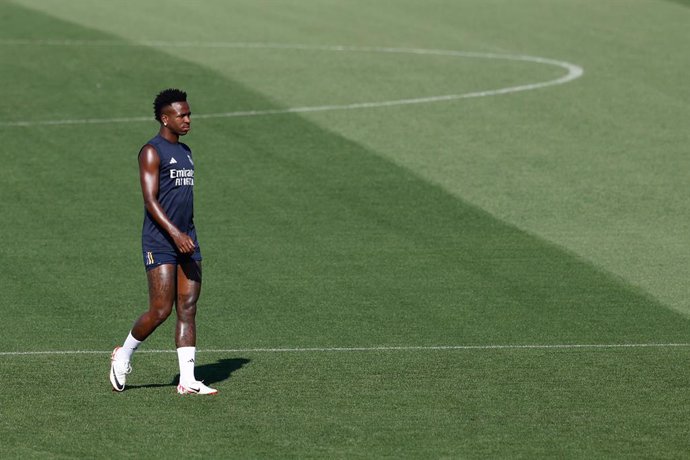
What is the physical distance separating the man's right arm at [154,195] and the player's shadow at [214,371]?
127 centimetres

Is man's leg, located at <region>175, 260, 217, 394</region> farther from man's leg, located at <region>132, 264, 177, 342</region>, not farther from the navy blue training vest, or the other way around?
the navy blue training vest

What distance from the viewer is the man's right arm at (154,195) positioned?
11.8 meters

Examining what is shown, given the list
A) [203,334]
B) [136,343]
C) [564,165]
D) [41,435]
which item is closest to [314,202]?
[564,165]

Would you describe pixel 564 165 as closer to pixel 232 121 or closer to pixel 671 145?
pixel 671 145

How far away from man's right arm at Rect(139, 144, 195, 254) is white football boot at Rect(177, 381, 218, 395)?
1040 mm

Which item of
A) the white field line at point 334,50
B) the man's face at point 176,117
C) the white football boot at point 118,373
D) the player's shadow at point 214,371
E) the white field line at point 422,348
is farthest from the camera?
the white field line at point 334,50

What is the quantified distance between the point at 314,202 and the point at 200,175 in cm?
225

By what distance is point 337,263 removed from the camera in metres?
17.8

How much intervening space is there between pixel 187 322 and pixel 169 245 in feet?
2.11

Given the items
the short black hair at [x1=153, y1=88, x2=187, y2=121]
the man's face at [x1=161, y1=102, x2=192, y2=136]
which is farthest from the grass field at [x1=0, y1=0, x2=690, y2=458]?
the short black hair at [x1=153, y1=88, x2=187, y2=121]

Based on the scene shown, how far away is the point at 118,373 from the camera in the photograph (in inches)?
477

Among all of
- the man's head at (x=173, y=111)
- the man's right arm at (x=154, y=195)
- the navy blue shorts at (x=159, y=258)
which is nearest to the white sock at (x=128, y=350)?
the navy blue shorts at (x=159, y=258)

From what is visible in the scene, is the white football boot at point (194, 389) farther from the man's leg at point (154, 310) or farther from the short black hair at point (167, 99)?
the short black hair at point (167, 99)

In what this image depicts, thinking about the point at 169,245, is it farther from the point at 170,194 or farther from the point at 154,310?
the point at 154,310
